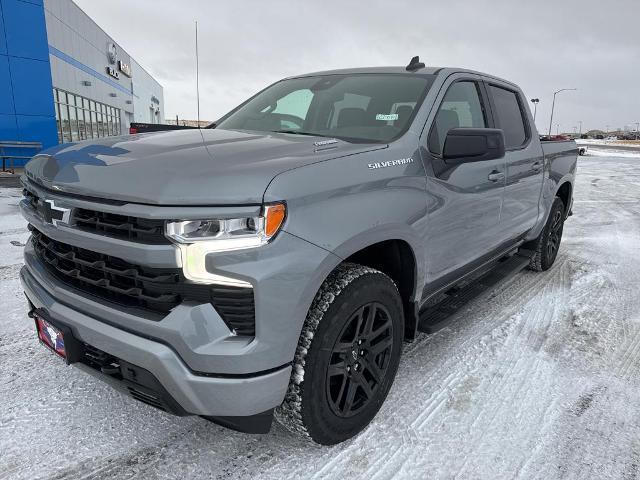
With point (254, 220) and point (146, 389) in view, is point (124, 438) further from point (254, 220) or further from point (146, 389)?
point (254, 220)

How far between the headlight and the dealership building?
15.8 metres

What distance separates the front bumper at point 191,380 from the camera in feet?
5.41

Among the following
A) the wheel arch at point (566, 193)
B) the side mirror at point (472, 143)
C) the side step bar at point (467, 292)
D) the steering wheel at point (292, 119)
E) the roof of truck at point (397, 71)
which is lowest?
the side step bar at point (467, 292)

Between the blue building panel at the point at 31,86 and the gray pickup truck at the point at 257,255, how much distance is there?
57.8 ft

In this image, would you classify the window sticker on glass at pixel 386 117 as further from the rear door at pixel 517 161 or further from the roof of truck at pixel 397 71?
the rear door at pixel 517 161

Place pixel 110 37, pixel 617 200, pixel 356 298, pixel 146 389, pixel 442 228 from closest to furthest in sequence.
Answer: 1. pixel 146 389
2. pixel 356 298
3. pixel 442 228
4. pixel 617 200
5. pixel 110 37

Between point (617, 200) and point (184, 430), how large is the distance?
1047 cm

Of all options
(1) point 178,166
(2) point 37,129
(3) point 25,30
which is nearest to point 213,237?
(1) point 178,166

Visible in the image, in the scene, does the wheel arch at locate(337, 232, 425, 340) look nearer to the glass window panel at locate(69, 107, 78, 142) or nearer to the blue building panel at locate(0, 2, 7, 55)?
the blue building panel at locate(0, 2, 7, 55)

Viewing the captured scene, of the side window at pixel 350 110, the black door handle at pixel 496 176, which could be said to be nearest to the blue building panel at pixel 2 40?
the side window at pixel 350 110

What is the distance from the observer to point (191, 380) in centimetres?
165

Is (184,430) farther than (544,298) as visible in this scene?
No

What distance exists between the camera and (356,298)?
2.01 meters

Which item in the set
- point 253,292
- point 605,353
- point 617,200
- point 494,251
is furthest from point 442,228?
point 617,200
